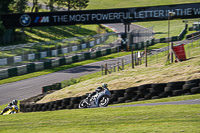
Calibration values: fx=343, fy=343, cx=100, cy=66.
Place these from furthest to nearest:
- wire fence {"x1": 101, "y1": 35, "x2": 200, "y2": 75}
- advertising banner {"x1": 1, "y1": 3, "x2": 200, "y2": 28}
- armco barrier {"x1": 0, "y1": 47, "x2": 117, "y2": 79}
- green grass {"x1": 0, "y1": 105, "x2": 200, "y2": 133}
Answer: advertising banner {"x1": 1, "y1": 3, "x2": 200, "y2": 28}, armco barrier {"x1": 0, "y1": 47, "x2": 117, "y2": 79}, wire fence {"x1": 101, "y1": 35, "x2": 200, "y2": 75}, green grass {"x1": 0, "y1": 105, "x2": 200, "y2": 133}

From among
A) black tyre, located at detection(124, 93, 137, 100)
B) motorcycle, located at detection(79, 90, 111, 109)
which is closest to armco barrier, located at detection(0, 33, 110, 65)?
motorcycle, located at detection(79, 90, 111, 109)

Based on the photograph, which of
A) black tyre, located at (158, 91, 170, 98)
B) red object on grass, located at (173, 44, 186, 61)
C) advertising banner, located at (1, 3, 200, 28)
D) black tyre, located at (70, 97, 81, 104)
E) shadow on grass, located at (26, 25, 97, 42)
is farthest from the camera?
shadow on grass, located at (26, 25, 97, 42)

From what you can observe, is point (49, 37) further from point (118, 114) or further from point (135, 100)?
point (118, 114)

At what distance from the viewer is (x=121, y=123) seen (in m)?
8.25

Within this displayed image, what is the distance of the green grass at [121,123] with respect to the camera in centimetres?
736

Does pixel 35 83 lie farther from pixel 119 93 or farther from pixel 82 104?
pixel 119 93

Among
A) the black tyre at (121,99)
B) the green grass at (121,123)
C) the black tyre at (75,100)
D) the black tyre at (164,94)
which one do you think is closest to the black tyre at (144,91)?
the black tyre at (164,94)

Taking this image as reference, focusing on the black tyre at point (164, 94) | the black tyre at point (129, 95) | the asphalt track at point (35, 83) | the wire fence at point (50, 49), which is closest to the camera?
the black tyre at point (164, 94)

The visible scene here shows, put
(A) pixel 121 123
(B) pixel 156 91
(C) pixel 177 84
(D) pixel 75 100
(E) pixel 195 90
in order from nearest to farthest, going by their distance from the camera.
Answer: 1. (A) pixel 121 123
2. (E) pixel 195 90
3. (C) pixel 177 84
4. (B) pixel 156 91
5. (D) pixel 75 100

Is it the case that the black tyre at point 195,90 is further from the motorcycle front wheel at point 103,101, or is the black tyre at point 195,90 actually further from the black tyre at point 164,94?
the motorcycle front wheel at point 103,101

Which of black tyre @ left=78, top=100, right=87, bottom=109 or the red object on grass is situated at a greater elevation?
the red object on grass

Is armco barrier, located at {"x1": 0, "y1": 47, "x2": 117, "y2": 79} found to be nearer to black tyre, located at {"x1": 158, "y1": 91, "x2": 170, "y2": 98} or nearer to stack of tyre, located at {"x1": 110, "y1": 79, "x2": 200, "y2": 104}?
stack of tyre, located at {"x1": 110, "y1": 79, "x2": 200, "y2": 104}

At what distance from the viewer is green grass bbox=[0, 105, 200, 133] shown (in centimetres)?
736

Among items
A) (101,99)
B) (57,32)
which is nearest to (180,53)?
(101,99)
